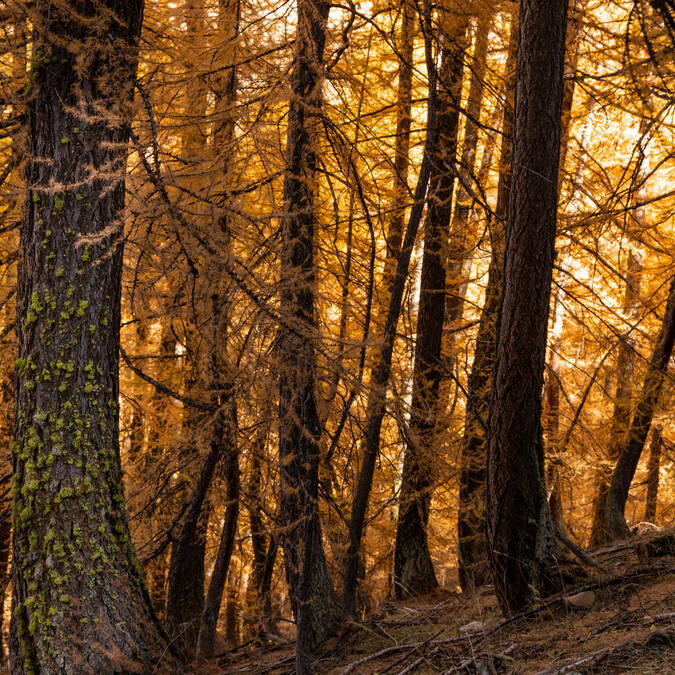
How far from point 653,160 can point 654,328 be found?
3.06 meters

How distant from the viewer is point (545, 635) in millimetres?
3836

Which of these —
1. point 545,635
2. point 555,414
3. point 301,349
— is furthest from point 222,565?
point 555,414

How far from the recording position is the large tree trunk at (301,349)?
4340 millimetres

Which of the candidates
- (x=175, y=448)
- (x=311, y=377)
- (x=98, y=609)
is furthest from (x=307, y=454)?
(x=98, y=609)

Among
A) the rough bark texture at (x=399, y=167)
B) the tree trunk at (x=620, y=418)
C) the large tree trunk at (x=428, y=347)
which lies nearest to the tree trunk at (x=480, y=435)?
the large tree trunk at (x=428, y=347)

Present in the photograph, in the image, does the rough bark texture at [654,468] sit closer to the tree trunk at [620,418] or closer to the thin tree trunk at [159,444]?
the tree trunk at [620,418]

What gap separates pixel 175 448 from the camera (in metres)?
5.62

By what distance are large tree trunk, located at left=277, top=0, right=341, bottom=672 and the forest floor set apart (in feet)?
1.59

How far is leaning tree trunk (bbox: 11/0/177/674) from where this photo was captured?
4.28 metres

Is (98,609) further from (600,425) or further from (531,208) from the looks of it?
(600,425)

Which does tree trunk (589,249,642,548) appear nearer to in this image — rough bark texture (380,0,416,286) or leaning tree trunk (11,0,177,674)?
rough bark texture (380,0,416,286)

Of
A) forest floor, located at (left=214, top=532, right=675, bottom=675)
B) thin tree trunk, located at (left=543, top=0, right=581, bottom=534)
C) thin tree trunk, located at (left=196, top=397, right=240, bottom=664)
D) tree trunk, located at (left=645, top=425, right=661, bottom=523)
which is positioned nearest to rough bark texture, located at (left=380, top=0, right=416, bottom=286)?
thin tree trunk, located at (left=543, top=0, right=581, bottom=534)

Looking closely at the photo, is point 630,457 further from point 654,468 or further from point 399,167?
point 654,468

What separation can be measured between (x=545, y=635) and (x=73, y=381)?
347cm
